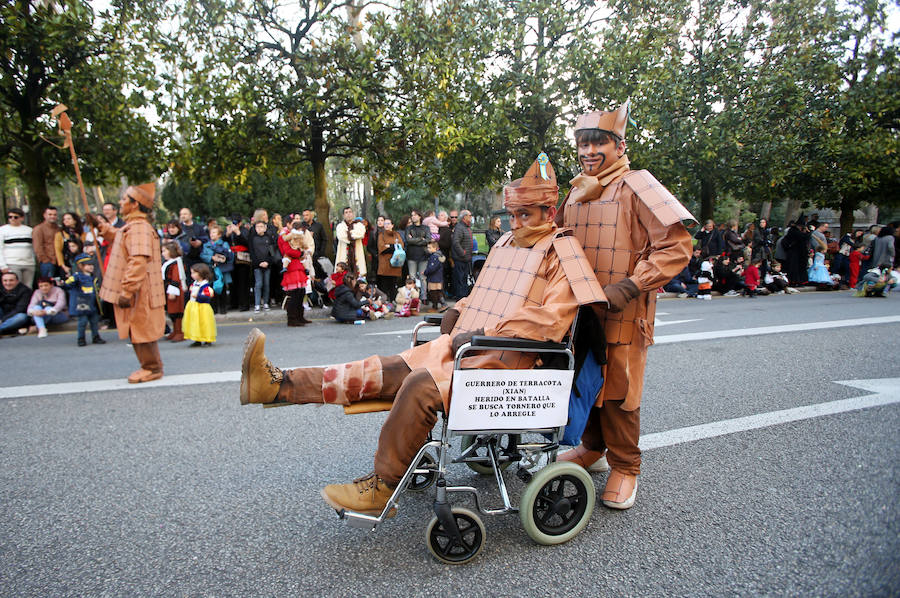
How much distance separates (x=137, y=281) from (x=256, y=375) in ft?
12.1

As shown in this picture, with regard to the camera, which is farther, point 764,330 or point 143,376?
point 764,330

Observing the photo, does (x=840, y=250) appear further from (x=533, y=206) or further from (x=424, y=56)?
(x=533, y=206)

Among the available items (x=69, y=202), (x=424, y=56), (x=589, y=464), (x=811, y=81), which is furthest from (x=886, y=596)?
(x=69, y=202)

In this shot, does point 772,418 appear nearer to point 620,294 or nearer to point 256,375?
point 620,294

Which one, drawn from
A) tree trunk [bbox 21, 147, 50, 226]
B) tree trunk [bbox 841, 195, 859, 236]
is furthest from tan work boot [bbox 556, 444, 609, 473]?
tree trunk [bbox 841, 195, 859, 236]

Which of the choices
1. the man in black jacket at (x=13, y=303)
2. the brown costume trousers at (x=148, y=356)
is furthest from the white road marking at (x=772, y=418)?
the man in black jacket at (x=13, y=303)

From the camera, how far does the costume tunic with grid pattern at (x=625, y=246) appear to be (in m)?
2.93

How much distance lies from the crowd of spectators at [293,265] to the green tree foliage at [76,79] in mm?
1650

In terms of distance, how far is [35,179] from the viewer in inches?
457

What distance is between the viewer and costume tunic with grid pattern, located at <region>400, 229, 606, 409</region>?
2.67 metres

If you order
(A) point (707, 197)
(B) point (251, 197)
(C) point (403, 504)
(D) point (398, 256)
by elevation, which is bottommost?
(C) point (403, 504)

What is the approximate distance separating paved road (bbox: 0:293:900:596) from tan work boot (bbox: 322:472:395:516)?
24cm

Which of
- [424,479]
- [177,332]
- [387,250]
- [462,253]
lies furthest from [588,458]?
[462,253]

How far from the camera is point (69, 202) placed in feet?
114
